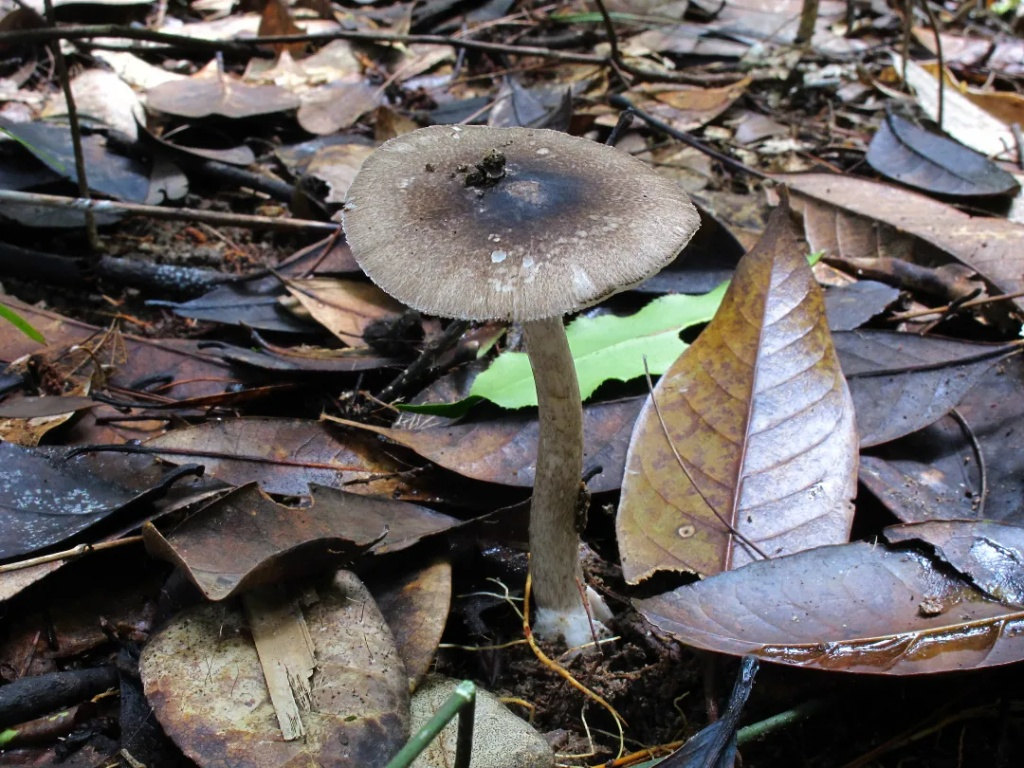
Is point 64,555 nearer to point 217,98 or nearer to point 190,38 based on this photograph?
point 190,38

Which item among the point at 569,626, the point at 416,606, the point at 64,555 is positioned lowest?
the point at 569,626

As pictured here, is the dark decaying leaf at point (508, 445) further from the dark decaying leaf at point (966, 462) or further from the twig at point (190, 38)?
the twig at point (190, 38)

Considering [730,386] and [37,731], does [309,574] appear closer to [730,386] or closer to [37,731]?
[37,731]

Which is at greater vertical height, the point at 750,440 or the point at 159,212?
the point at 159,212

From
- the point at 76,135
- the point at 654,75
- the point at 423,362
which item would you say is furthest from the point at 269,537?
the point at 654,75

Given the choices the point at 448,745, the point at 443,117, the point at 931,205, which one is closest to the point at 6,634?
the point at 448,745

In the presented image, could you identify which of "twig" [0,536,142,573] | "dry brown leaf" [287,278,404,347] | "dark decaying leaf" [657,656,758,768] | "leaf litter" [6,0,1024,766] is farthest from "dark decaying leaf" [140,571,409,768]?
"dry brown leaf" [287,278,404,347]

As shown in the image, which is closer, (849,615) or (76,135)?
(849,615)
